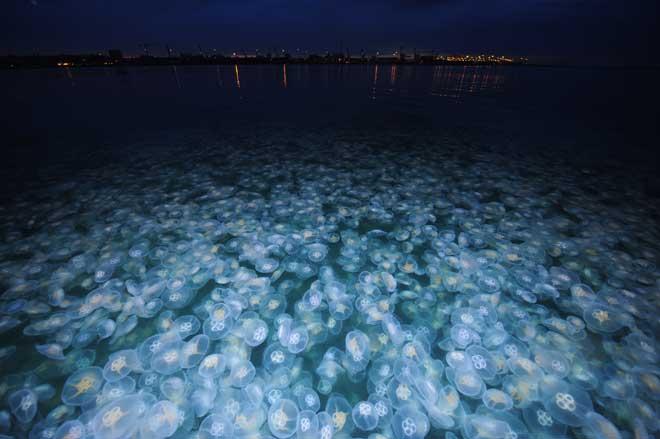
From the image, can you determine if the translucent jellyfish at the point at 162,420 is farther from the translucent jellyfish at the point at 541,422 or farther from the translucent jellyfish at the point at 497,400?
the translucent jellyfish at the point at 541,422

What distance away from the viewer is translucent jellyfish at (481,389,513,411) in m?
2.68

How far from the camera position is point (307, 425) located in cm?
254

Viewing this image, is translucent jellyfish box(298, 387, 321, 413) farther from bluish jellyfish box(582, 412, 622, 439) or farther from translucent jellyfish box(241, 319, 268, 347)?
bluish jellyfish box(582, 412, 622, 439)

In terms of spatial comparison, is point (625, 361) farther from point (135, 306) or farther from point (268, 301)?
point (135, 306)

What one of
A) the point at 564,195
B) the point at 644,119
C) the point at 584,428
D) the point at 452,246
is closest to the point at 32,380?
the point at 584,428

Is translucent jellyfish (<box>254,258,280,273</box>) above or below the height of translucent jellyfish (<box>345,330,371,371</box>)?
above

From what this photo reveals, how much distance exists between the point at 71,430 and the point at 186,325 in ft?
4.05

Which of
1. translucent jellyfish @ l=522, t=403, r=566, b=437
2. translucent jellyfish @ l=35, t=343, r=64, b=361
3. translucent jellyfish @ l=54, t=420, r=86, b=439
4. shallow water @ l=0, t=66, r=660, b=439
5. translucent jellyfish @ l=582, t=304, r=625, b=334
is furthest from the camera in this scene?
translucent jellyfish @ l=582, t=304, r=625, b=334

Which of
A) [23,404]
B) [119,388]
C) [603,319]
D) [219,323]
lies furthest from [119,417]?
[603,319]

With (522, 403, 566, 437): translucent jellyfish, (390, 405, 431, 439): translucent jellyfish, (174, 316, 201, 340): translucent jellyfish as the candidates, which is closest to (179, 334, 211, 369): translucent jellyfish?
(174, 316, 201, 340): translucent jellyfish

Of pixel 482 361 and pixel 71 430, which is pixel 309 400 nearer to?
pixel 482 361

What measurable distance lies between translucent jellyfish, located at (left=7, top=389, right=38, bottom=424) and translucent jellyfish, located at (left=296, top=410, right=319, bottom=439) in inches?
98.7

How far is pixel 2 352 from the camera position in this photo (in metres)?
3.14

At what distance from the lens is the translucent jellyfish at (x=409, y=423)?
2.50 m
